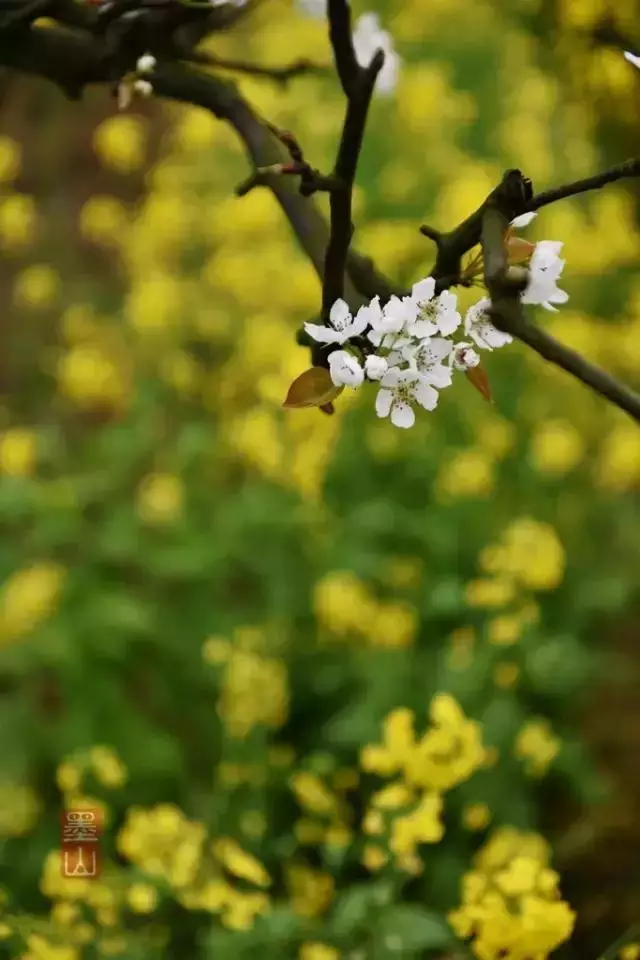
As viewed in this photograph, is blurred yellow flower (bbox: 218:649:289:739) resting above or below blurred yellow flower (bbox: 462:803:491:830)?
above

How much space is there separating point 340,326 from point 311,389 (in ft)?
0.09

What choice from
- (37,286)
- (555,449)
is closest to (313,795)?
(555,449)

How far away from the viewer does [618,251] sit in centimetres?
117

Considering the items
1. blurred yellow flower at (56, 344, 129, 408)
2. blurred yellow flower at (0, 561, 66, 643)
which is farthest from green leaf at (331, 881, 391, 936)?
blurred yellow flower at (56, 344, 129, 408)

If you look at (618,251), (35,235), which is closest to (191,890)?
(618,251)

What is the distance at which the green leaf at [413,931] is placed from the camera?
Answer: 24.6 inches

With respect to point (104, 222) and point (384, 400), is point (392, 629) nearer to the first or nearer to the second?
point (384, 400)

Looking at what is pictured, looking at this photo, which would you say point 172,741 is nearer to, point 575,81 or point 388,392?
point 388,392

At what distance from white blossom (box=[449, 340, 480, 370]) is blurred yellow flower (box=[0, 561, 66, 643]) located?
59cm

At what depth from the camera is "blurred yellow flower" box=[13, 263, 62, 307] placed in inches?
52.5

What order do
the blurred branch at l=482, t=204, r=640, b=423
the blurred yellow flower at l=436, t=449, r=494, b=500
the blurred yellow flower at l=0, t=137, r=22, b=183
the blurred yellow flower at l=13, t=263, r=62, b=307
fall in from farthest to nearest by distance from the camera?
the blurred yellow flower at l=0, t=137, r=22, b=183 < the blurred yellow flower at l=13, t=263, r=62, b=307 < the blurred yellow flower at l=436, t=449, r=494, b=500 < the blurred branch at l=482, t=204, r=640, b=423

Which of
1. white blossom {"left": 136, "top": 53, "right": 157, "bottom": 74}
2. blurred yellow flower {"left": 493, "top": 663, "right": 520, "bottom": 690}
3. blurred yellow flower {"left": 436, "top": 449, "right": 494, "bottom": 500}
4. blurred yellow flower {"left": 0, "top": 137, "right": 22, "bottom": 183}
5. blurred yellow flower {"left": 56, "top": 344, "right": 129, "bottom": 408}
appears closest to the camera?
white blossom {"left": 136, "top": 53, "right": 157, "bottom": 74}

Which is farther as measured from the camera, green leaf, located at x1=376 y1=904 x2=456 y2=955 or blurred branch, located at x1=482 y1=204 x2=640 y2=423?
green leaf, located at x1=376 y1=904 x2=456 y2=955

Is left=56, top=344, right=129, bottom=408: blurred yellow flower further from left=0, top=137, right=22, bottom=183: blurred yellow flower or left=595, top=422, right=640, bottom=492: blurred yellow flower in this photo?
left=595, top=422, right=640, bottom=492: blurred yellow flower
